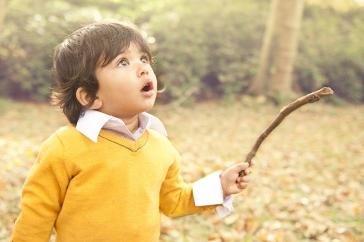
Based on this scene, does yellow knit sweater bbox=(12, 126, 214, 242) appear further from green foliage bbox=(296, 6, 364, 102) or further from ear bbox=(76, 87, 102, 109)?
green foliage bbox=(296, 6, 364, 102)

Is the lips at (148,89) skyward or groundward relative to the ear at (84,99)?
skyward

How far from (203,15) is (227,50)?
3.42 ft

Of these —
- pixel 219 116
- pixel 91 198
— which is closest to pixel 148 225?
pixel 91 198

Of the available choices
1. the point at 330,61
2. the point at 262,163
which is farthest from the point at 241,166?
the point at 330,61

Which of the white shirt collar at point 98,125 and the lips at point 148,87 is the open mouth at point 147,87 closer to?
the lips at point 148,87

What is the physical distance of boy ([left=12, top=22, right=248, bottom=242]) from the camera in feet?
6.60

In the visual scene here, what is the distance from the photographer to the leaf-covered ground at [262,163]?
3.79 metres

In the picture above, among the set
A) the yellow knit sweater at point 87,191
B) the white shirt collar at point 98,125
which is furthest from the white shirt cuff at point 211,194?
the white shirt collar at point 98,125

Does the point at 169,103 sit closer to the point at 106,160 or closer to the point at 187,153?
the point at 187,153

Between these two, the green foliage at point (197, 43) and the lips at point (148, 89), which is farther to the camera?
the green foliage at point (197, 43)

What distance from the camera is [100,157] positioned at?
2021 millimetres

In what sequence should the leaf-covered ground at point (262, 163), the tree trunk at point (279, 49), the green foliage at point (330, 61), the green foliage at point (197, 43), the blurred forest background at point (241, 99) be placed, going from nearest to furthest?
the leaf-covered ground at point (262, 163)
the blurred forest background at point (241, 99)
the green foliage at point (197, 43)
the tree trunk at point (279, 49)
the green foliage at point (330, 61)

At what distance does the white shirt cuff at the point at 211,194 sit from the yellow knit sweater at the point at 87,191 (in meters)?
0.28

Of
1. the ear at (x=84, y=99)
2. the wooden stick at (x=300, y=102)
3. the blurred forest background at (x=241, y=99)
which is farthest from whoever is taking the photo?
the blurred forest background at (x=241, y=99)
